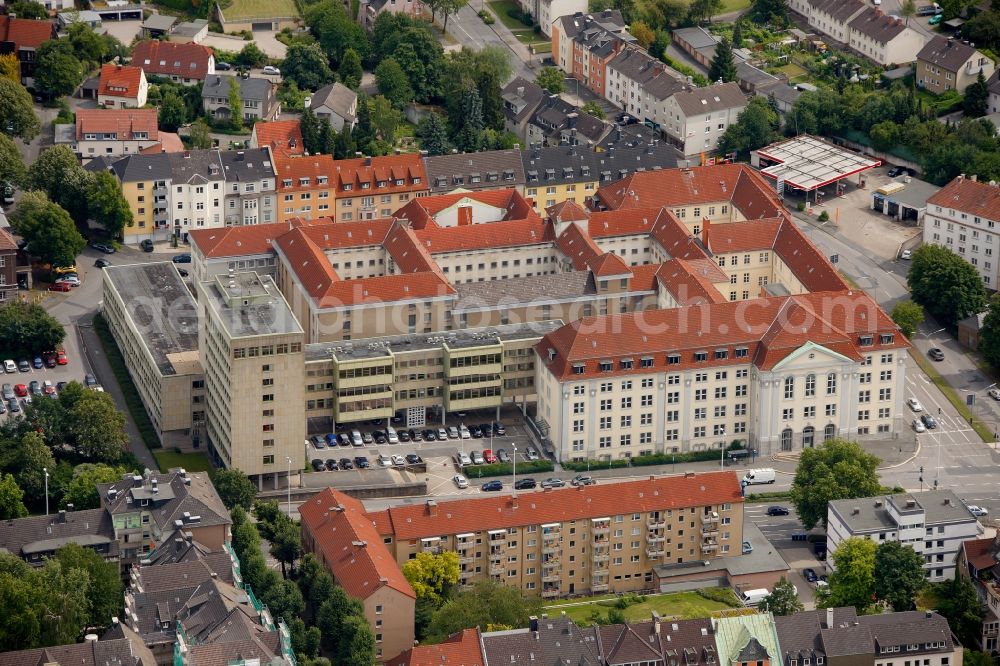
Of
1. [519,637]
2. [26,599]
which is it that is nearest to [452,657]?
[519,637]

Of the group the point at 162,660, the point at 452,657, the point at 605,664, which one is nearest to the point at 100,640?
the point at 162,660

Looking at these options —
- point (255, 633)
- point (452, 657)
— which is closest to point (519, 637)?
point (452, 657)

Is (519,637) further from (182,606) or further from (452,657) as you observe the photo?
(182,606)

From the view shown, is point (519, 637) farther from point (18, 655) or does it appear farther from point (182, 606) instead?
point (18, 655)

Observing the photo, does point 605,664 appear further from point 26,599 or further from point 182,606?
point 26,599

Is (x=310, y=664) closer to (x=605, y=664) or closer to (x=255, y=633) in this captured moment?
(x=255, y=633)

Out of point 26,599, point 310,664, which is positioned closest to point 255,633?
point 310,664
